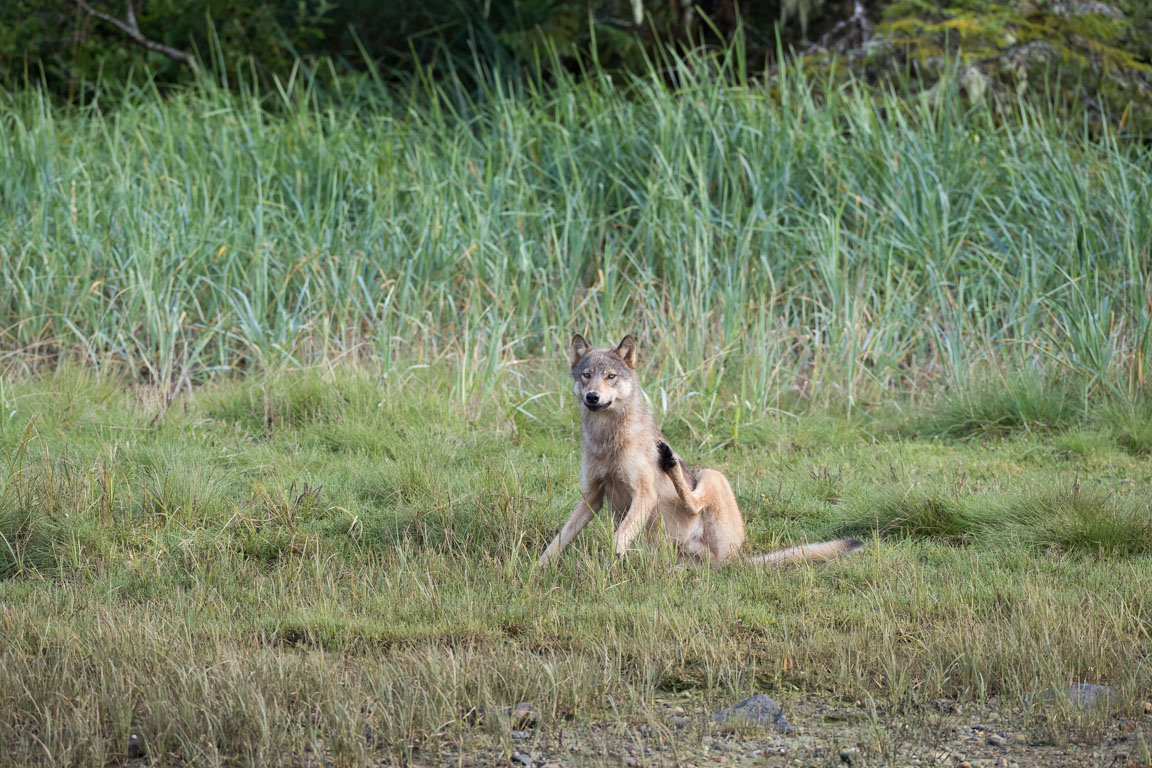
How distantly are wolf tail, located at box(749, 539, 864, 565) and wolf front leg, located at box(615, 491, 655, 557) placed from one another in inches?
21.3

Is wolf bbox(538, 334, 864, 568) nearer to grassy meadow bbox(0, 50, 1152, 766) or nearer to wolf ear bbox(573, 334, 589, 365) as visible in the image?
grassy meadow bbox(0, 50, 1152, 766)

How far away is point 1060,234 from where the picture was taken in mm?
9641

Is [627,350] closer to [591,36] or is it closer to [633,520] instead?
[633,520]

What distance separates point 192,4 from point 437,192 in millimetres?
8017

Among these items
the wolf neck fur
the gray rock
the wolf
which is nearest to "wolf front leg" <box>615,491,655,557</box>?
the wolf

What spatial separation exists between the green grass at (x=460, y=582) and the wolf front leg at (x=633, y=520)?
0.12 m

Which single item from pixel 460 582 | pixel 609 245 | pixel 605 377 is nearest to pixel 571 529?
pixel 460 582

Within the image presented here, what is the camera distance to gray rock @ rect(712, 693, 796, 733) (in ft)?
12.2

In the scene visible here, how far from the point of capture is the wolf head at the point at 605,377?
5402 millimetres

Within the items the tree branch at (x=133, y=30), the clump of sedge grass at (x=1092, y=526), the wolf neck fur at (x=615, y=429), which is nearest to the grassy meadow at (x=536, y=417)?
the clump of sedge grass at (x=1092, y=526)

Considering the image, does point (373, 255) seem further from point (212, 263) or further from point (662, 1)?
point (662, 1)

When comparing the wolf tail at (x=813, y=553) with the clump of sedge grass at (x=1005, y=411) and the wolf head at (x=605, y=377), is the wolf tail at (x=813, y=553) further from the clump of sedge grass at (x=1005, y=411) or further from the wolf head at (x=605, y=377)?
the clump of sedge grass at (x=1005, y=411)

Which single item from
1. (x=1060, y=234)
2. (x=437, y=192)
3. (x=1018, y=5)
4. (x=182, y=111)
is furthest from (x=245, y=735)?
(x=1018, y=5)

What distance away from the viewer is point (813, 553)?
5.30m
